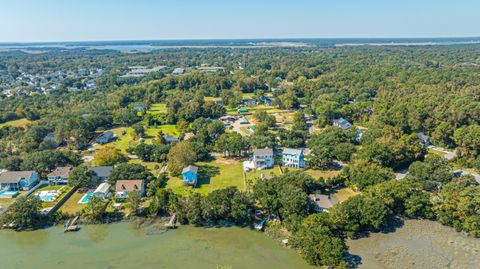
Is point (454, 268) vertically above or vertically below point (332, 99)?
below

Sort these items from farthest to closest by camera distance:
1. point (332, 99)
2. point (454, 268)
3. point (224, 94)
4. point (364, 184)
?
point (224, 94), point (332, 99), point (364, 184), point (454, 268)

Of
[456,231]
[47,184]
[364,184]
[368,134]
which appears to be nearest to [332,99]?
[368,134]

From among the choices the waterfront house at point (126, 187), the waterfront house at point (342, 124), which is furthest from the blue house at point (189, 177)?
the waterfront house at point (342, 124)

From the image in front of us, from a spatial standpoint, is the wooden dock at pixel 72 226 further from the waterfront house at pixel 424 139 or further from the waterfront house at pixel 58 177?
the waterfront house at pixel 424 139

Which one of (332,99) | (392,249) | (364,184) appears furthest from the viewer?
(332,99)

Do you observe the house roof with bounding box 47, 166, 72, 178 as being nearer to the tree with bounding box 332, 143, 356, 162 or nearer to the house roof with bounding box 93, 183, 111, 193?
the house roof with bounding box 93, 183, 111, 193

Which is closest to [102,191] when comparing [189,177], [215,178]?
[189,177]

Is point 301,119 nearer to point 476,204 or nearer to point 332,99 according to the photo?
point 332,99
